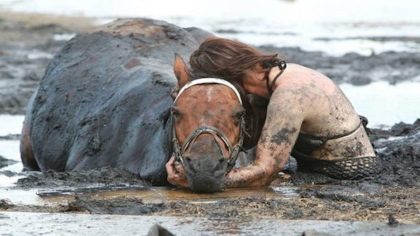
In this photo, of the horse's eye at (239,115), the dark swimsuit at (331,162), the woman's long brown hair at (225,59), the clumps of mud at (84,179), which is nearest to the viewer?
the horse's eye at (239,115)

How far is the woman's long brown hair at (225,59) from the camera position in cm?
658

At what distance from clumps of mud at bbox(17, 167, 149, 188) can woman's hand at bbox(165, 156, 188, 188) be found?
0.64 meters

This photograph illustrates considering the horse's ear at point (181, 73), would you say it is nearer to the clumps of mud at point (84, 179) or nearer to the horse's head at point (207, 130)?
the horse's head at point (207, 130)

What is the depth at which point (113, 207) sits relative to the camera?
5812mm

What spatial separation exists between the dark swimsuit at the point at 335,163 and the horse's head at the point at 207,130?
2.24 ft

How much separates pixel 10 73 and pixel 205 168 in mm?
10121

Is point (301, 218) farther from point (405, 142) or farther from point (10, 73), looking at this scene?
→ point (10, 73)

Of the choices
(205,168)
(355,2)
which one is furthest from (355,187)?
(355,2)

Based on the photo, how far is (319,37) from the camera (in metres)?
22.3

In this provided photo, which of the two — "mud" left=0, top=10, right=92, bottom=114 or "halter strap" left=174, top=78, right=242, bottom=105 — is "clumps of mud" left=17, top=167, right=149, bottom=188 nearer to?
"halter strap" left=174, top=78, right=242, bottom=105

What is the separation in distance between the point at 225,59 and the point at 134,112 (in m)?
1.50

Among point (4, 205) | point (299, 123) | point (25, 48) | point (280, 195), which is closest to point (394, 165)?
point (299, 123)

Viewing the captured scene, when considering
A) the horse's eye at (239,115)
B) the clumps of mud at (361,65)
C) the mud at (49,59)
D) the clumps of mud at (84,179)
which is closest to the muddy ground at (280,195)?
the clumps of mud at (84,179)

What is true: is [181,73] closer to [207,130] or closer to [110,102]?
[207,130]
